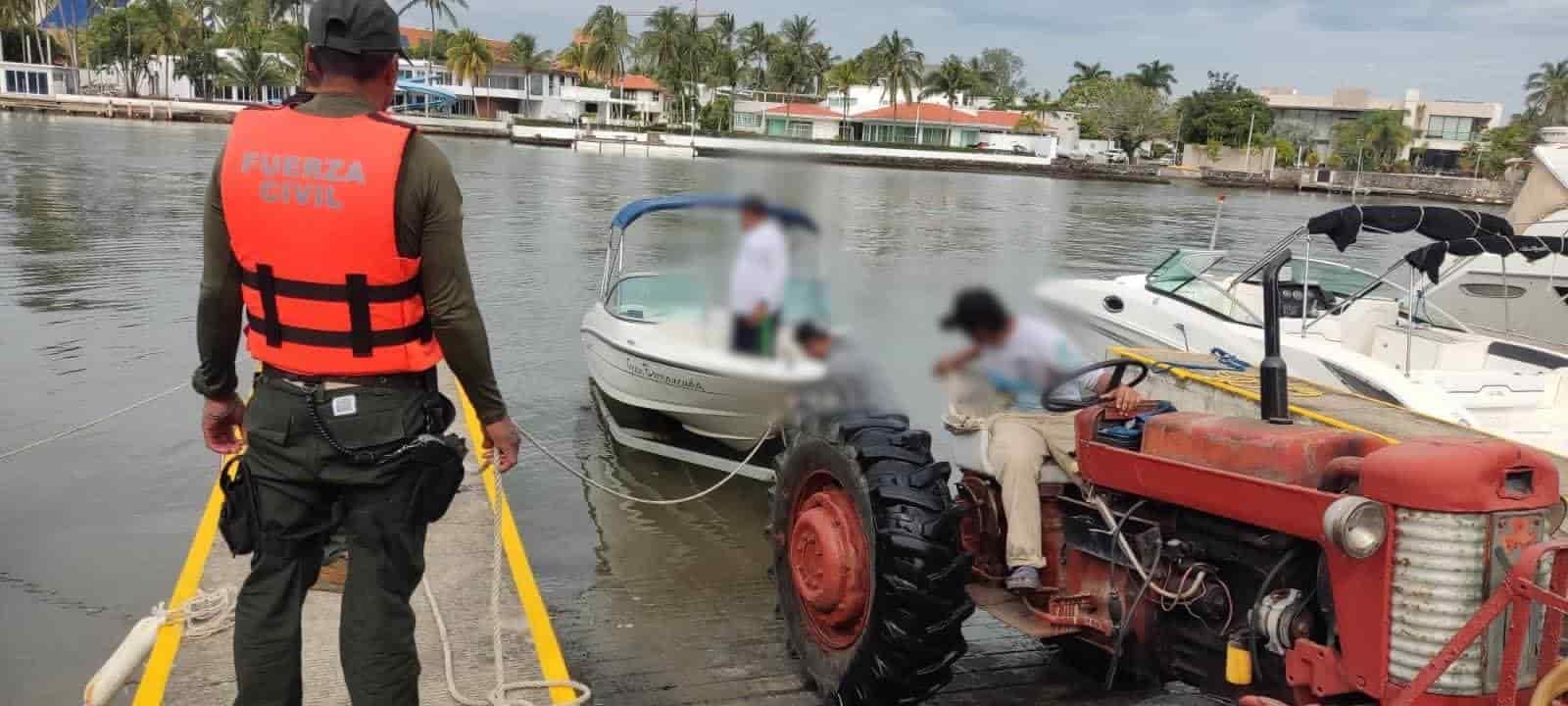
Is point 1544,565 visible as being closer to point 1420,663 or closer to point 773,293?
point 1420,663

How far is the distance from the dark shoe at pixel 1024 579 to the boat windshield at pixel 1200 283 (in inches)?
301

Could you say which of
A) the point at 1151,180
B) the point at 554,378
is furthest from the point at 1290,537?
the point at 1151,180

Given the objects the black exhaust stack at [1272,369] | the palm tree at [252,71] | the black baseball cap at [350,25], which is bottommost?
the black exhaust stack at [1272,369]

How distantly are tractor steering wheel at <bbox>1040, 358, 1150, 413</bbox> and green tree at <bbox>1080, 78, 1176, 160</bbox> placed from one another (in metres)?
94.6

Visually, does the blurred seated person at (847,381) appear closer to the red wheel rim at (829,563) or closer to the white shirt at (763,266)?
the white shirt at (763,266)

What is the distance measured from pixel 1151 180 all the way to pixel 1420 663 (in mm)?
79145

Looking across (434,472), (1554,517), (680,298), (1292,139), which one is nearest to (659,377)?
(680,298)

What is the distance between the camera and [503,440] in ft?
9.59

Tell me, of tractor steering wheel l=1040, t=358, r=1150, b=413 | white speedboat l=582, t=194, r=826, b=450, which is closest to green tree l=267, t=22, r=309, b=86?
white speedboat l=582, t=194, r=826, b=450

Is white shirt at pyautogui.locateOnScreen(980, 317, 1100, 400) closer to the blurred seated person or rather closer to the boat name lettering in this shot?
the blurred seated person

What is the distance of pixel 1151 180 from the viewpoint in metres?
77.1

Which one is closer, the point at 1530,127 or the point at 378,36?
the point at 378,36

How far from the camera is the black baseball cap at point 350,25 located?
2.64 meters

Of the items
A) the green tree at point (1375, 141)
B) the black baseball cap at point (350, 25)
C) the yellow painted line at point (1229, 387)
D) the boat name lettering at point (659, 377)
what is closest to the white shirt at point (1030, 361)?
the yellow painted line at point (1229, 387)
